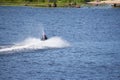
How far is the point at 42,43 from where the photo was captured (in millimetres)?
72812

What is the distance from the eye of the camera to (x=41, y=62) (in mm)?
59125

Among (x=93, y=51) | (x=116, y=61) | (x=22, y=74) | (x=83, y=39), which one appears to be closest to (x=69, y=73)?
(x=22, y=74)

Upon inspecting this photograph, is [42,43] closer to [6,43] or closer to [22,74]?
[6,43]

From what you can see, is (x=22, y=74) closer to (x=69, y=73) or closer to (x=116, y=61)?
(x=69, y=73)

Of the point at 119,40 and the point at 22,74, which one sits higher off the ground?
the point at 22,74

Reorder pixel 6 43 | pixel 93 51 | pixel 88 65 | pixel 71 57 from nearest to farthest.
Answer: pixel 88 65, pixel 71 57, pixel 93 51, pixel 6 43

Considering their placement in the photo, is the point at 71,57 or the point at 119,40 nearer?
the point at 71,57

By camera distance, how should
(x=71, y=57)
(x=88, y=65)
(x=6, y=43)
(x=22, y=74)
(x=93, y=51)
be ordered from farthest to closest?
(x=6, y=43) → (x=93, y=51) → (x=71, y=57) → (x=88, y=65) → (x=22, y=74)

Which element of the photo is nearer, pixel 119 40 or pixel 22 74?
pixel 22 74

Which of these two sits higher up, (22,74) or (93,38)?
(22,74)

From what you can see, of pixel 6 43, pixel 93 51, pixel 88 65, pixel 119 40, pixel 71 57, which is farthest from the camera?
pixel 119 40

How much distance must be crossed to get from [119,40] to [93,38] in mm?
4833

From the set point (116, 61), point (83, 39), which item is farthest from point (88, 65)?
point (83, 39)

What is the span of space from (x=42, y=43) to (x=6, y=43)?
17.8 ft
